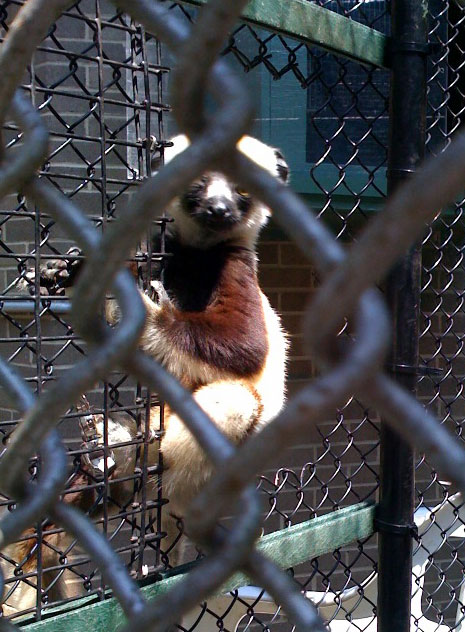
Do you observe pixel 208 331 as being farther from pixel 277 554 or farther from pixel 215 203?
pixel 277 554

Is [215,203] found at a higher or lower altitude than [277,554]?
higher

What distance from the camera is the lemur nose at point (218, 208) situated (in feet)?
9.98

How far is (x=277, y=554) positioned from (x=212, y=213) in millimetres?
1404

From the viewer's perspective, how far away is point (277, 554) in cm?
231

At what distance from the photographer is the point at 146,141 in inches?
87.2

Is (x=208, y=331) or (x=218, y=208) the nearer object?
(x=208, y=331)

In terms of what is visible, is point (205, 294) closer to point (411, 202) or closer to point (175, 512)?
point (175, 512)

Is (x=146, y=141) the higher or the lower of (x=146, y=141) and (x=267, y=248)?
the higher

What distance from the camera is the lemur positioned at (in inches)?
106

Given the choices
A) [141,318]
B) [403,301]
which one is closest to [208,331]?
[403,301]

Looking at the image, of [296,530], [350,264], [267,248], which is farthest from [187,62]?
[267,248]

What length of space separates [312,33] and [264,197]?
5.99ft

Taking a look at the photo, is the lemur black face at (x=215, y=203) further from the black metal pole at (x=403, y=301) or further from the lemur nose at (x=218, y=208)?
the black metal pole at (x=403, y=301)

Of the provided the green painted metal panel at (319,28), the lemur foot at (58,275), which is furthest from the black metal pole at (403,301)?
the lemur foot at (58,275)
